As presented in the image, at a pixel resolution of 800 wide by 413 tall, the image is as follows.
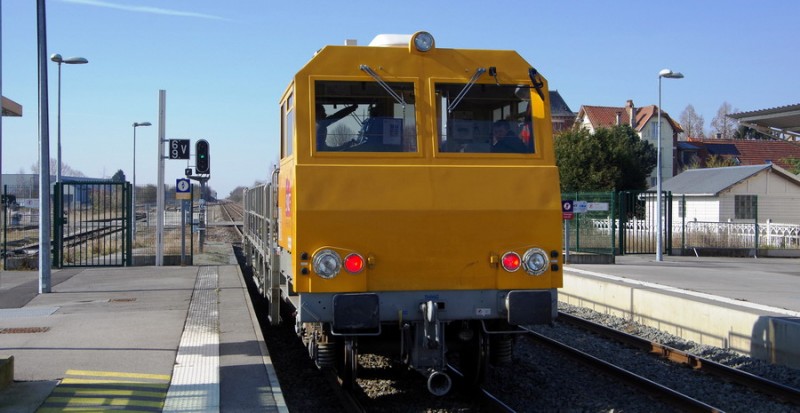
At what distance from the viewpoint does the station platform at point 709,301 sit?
32.3 feet

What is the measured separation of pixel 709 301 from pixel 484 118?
255 inches

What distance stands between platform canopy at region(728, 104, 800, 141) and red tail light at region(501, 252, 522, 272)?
1327 centimetres

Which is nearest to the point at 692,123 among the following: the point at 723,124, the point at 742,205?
the point at 723,124

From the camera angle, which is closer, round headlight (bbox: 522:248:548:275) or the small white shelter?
round headlight (bbox: 522:248:548:275)

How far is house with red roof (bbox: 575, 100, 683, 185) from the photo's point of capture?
66.9 metres

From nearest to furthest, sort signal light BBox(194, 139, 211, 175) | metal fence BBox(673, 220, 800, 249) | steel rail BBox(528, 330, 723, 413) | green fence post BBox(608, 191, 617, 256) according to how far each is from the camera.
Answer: steel rail BBox(528, 330, 723, 413), signal light BBox(194, 139, 211, 175), green fence post BBox(608, 191, 617, 256), metal fence BBox(673, 220, 800, 249)

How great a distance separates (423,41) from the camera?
7191 mm

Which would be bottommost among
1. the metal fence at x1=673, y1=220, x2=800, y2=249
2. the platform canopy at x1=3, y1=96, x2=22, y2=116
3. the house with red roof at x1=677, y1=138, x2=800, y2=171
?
the metal fence at x1=673, y1=220, x2=800, y2=249

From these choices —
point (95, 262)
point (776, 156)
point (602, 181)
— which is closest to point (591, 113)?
point (776, 156)

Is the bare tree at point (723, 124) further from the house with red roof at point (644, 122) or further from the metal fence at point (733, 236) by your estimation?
the metal fence at point (733, 236)

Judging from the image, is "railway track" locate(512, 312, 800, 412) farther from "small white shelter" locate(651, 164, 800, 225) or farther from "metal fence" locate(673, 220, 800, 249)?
"small white shelter" locate(651, 164, 800, 225)

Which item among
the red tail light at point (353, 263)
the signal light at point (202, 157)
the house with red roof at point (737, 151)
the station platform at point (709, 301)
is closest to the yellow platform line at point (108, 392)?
the red tail light at point (353, 263)

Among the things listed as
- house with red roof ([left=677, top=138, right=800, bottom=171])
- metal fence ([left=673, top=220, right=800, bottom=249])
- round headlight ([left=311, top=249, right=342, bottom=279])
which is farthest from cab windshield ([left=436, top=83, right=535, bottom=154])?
house with red roof ([left=677, top=138, right=800, bottom=171])

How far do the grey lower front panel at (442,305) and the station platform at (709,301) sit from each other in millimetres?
4475
